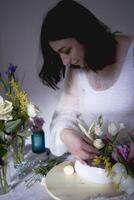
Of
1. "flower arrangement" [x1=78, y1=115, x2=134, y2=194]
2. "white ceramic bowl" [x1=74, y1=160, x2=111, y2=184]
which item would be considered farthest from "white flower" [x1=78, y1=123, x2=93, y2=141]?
"white ceramic bowl" [x1=74, y1=160, x2=111, y2=184]

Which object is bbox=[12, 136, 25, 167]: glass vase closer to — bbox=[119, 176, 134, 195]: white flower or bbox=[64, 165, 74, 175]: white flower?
bbox=[64, 165, 74, 175]: white flower

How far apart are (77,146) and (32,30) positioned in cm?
49

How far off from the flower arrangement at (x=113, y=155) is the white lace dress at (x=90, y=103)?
6 cm

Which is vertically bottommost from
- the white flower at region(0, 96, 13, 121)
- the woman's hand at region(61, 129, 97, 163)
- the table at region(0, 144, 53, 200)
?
the table at region(0, 144, 53, 200)

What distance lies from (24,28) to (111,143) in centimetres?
58

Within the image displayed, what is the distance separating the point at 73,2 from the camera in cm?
110

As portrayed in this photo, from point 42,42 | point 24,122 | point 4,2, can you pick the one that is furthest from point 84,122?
point 4,2

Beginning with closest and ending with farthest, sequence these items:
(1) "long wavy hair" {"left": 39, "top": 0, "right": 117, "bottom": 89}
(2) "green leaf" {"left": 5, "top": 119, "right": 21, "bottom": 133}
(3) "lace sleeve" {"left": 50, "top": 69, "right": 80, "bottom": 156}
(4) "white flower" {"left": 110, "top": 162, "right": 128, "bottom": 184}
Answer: (4) "white flower" {"left": 110, "top": 162, "right": 128, "bottom": 184}
(2) "green leaf" {"left": 5, "top": 119, "right": 21, "bottom": 133}
(1) "long wavy hair" {"left": 39, "top": 0, "right": 117, "bottom": 89}
(3) "lace sleeve" {"left": 50, "top": 69, "right": 80, "bottom": 156}

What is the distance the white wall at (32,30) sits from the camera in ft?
3.51

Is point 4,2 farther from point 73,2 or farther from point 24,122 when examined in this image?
point 24,122

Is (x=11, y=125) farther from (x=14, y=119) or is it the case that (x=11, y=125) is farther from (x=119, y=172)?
(x=119, y=172)

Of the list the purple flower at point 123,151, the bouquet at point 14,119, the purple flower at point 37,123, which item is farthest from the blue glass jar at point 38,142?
the purple flower at point 123,151

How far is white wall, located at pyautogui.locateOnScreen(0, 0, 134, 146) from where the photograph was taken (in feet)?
3.51

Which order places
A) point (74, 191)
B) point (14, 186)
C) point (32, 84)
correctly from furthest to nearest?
point (32, 84)
point (14, 186)
point (74, 191)
